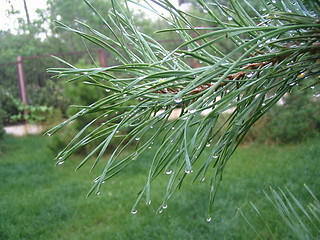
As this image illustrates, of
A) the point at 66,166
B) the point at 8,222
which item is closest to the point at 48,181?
the point at 66,166

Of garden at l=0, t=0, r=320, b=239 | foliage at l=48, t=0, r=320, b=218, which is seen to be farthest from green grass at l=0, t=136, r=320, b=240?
foliage at l=48, t=0, r=320, b=218

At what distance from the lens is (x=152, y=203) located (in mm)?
2686

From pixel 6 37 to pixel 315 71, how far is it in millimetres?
8000

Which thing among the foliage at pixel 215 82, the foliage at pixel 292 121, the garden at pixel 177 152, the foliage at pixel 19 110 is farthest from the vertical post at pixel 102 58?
the foliage at pixel 215 82

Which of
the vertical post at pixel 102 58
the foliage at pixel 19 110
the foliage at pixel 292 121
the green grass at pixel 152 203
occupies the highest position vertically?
the vertical post at pixel 102 58

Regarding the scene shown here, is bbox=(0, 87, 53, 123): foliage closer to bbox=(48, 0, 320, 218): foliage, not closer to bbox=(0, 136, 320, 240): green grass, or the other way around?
bbox=(0, 136, 320, 240): green grass

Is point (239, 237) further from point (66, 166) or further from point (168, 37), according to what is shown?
point (168, 37)

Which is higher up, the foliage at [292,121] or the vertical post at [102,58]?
the vertical post at [102,58]

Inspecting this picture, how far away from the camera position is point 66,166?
4262 mm

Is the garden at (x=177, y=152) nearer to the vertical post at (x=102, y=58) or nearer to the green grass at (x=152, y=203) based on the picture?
the green grass at (x=152, y=203)

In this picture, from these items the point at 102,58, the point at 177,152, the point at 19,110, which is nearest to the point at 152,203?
the point at 177,152

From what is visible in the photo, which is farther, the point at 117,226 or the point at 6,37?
the point at 6,37

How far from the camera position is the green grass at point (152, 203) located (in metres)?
2.17

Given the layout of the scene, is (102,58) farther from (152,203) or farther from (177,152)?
(177,152)
